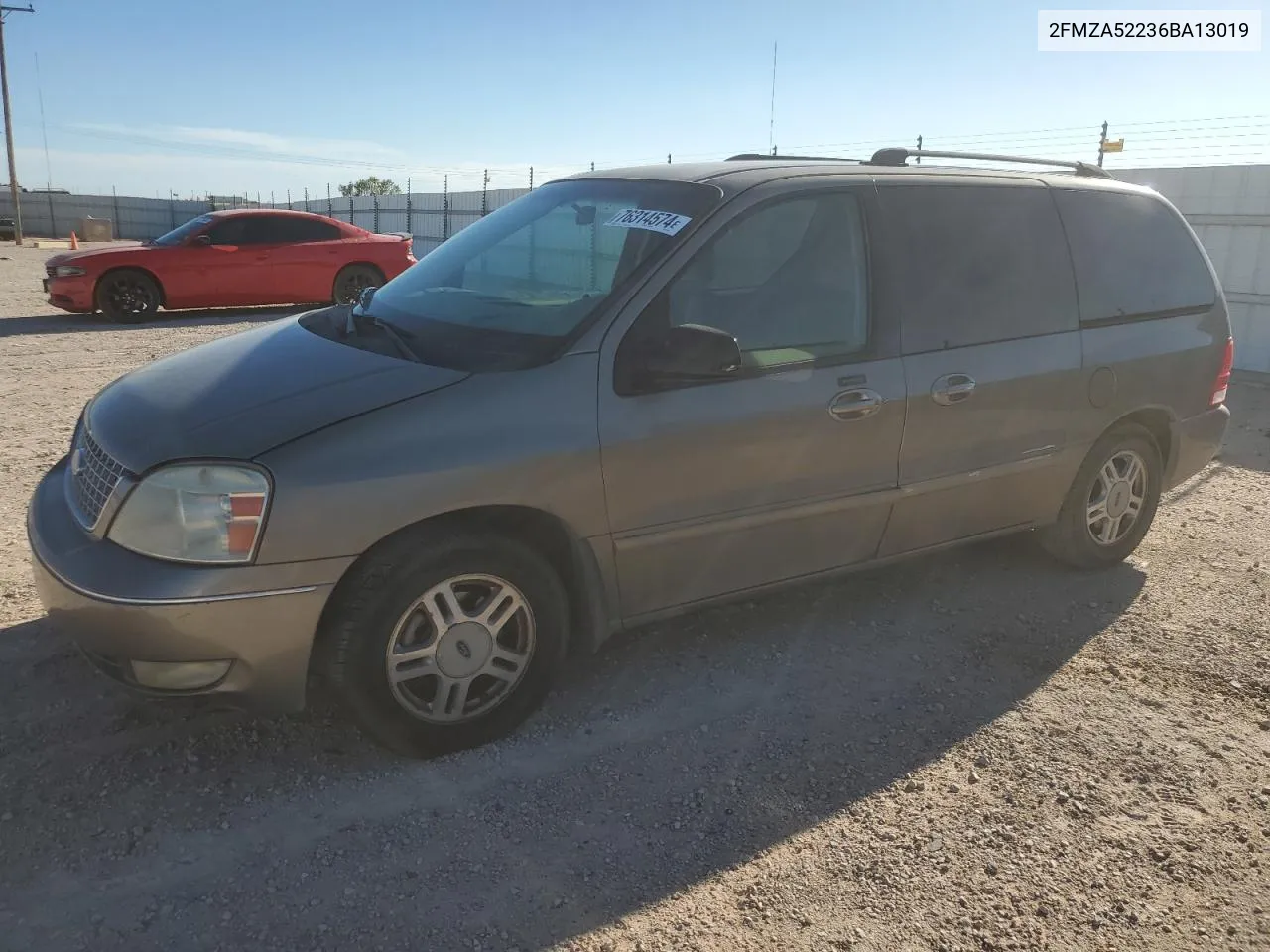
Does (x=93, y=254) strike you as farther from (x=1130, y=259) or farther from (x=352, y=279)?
(x=1130, y=259)

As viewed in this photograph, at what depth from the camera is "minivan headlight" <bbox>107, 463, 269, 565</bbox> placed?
108 inches

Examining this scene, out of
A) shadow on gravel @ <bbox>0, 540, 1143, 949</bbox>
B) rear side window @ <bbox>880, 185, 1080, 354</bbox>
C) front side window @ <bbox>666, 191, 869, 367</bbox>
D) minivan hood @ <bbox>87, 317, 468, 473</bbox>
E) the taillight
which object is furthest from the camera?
the taillight

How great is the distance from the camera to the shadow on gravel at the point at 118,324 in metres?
12.0

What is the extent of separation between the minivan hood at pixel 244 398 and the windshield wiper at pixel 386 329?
73 millimetres

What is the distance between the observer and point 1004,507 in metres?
4.39

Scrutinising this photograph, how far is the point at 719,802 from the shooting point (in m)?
3.00

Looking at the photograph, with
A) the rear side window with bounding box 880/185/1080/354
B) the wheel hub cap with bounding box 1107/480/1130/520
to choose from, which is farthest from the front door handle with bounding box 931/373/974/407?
the wheel hub cap with bounding box 1107/480/1130/520

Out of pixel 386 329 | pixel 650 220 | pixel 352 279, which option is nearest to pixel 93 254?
pixel 352 279

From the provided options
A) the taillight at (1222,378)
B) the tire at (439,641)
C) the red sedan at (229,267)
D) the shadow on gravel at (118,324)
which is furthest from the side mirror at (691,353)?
the red sedan at (229,267)

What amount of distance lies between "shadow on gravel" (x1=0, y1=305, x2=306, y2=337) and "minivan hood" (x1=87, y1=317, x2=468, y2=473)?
31.5 ft

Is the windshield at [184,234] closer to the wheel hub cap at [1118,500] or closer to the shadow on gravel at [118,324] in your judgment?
the shadow on gravel at [118,324]

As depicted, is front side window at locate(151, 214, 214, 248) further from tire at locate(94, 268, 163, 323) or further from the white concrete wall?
the white concrete wall

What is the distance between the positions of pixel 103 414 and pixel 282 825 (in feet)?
4.75

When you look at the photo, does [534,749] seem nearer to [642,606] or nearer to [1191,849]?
[642,606]
